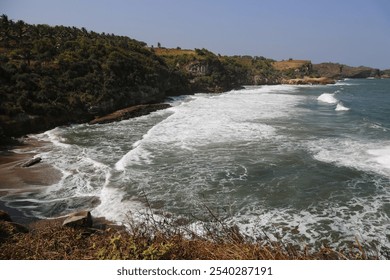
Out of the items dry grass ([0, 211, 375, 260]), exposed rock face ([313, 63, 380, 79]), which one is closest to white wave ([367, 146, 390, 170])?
dry grass ([0, 211, 375, 260])

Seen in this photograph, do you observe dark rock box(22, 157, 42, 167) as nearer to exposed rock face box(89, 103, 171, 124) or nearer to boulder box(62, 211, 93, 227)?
boulder box(62, 211, 93, 227)

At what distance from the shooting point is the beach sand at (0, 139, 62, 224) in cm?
1187

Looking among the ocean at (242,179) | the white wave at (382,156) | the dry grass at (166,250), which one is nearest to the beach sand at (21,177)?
the ocean at (242,179)

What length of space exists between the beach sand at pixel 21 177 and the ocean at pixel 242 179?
1.25 feet

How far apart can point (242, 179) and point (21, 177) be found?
1059 centimetres

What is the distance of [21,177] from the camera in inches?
587

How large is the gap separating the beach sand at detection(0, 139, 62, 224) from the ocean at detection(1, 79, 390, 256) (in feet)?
1.25

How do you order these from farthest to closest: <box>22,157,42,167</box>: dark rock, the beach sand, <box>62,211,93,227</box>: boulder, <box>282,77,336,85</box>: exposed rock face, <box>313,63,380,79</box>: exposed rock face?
<box>313,63,380,79</box>: exposed rock face → <box>282,77,336,85</box>: exposed rock face → <box>22,157,42,167</box>: dark rock → the beach sand → <box>62,211,93,227</box>: boulder

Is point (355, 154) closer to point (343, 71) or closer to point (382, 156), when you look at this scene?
point (382, 156)

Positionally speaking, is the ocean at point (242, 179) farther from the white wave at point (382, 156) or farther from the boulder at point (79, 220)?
the boulder at point (79, 220)

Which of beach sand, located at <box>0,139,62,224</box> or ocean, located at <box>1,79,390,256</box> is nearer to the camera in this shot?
ocean, located at <box>1,79,390,256</box>

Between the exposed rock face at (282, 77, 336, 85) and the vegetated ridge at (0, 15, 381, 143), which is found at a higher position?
the vegetated ridge at (0, 15, 381, 143)

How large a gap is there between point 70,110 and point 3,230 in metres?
26.4

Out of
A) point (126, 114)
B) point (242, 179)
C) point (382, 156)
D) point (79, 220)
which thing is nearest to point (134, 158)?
point (242, 179)
